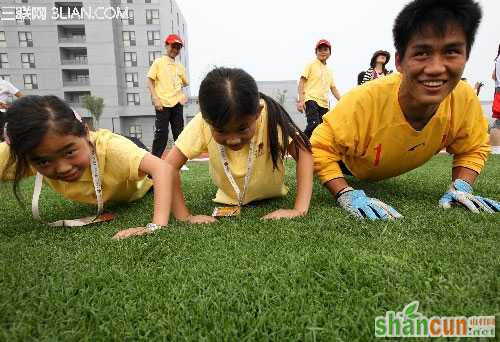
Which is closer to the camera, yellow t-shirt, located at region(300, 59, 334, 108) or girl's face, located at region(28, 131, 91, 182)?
girl's face, located at region(28, 131, 91, 182)

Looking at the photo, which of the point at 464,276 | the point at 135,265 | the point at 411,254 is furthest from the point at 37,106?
the point at 464,276

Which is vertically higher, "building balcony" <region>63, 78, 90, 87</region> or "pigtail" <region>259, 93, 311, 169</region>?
"pigtail" <region>259, 93, 311, 169</region>

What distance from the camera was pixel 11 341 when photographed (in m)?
1.03

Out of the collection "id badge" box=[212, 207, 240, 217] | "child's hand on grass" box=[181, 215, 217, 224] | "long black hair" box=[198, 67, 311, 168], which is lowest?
"id badge" box=[212, 207, 240, 217]

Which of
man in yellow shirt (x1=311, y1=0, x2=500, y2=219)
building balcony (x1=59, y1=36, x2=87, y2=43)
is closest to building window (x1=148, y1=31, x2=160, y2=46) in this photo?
building balcony (x1=59, y1=36, x2=87, y2=43)

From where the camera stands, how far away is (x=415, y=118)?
7.91ft

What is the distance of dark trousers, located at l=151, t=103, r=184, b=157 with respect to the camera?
5.43 meters

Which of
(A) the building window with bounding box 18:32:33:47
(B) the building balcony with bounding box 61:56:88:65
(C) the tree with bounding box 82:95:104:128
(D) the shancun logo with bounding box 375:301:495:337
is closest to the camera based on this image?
(D) the shancun logo with bounding box 375:301:495:337

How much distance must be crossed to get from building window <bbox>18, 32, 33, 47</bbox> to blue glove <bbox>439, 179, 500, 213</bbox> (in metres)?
37.7

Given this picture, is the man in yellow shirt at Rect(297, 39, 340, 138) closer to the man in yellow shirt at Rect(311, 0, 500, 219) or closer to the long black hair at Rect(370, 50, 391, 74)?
the long black hair at Rect(370, 50, 391, 74)

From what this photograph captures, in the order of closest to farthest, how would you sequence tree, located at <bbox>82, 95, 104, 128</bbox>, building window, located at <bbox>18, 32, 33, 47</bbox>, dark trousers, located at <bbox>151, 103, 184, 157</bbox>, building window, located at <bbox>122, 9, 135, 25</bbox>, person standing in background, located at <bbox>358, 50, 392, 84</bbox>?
dark trousers, located at <bbox>151, 103, 184, 157</bbox> → person standing in background, located at <bbox>358, 50, 392, 84</bbox> → tree, located at <bbox>82, 95, 104, 128</bbox> → building window, located at <bbox>18, 32, 33, 47</bbox> → building window, located at <bbox>122, 9, 135, 25</bbox>

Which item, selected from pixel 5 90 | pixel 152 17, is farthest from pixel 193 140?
pixel 152 17

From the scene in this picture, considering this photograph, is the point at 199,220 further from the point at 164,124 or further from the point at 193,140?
the point at 164,124

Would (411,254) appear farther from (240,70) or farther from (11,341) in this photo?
(11,341)
